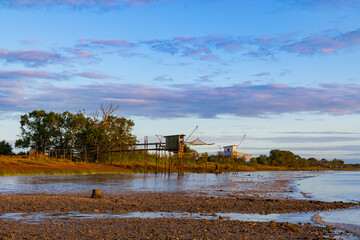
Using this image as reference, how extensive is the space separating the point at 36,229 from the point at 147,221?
3338 millimetres

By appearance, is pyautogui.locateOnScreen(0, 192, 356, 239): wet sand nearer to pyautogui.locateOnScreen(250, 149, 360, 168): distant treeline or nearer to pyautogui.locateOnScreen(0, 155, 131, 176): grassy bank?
pyautogui.locateOnScreen(0, 155, 131, 176): grassy bank

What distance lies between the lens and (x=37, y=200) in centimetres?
1638

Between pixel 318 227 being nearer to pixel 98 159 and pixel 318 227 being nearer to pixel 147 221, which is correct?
pixel 147 221

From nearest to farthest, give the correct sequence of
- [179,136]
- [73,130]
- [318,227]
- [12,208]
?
[318,227]
[12,208]
[179,136]
[73,130]

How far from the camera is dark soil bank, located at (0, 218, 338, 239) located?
9859mm

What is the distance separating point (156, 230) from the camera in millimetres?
10609

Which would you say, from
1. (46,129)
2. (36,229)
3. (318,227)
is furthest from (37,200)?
(46,129)

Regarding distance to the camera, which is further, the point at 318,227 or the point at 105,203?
the point at 105,203

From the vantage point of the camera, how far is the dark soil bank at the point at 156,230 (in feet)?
32.3

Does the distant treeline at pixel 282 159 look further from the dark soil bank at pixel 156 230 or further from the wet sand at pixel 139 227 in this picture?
the dark soil bank at pixel 156 230

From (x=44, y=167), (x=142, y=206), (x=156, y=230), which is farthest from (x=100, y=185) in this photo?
(x=44, y=167)

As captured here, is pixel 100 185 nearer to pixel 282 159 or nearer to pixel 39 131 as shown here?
pixel 39 131

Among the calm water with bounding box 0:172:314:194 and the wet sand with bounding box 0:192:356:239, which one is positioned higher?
the wet sand with bounding box 0:192:356:239

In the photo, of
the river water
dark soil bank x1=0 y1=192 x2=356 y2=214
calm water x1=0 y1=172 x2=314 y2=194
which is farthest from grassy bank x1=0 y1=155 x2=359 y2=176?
dark soil bank x1=0 y1=192 x2=356 y2=214
